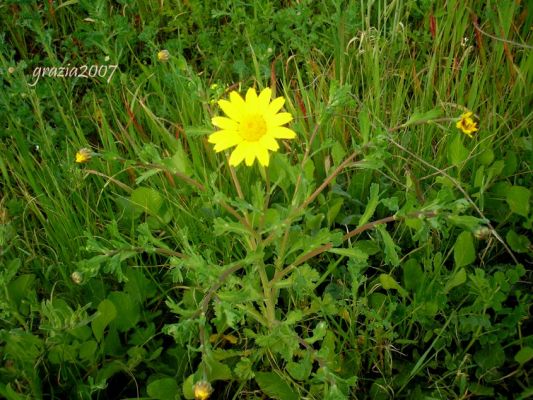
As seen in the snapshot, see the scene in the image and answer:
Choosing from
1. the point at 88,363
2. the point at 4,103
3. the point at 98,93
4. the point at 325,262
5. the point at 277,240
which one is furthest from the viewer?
the point at 98,93

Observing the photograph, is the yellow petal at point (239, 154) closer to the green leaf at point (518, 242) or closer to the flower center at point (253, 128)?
the flower center at point (253, 128)

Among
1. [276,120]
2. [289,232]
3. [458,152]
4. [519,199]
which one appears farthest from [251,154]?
[519,199]

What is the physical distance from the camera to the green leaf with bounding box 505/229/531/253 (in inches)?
63.2

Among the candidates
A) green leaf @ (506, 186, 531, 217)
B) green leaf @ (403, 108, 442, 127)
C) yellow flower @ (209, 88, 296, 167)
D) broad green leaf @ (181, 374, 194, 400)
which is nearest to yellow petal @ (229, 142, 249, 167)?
yellow flower @ (209, 88, 296, 167)

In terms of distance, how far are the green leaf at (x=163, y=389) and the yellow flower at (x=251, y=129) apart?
0.61 metres

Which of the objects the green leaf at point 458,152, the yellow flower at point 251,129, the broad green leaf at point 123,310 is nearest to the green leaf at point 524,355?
the green leaf at point 458,152

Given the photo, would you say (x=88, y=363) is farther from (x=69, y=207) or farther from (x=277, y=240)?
(x=277, y=240)

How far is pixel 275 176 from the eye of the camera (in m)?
1.67

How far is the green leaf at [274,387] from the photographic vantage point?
145cm

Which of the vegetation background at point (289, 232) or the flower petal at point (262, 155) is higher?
the flower petal at point (262, 155)

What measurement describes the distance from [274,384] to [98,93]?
5.01 ft

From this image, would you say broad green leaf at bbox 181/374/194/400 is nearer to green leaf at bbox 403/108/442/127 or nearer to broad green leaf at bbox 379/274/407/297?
broad green leaf at bbox 379/274/407/297

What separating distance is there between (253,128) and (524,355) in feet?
2.90

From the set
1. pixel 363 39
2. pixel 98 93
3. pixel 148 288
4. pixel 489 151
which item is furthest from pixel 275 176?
pixel 98 93
